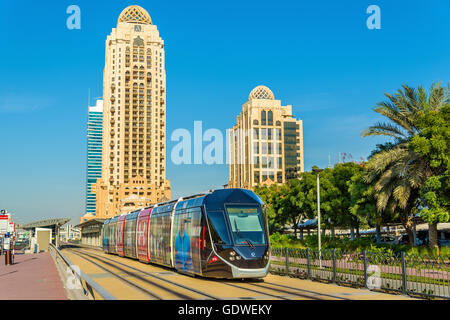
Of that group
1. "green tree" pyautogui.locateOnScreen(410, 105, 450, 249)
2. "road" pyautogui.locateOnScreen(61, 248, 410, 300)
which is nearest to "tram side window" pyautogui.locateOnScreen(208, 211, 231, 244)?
"road" pyautogui.locateOnScreen(61, 248, 410, 300)

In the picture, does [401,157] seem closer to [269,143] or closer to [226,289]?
[226,289]

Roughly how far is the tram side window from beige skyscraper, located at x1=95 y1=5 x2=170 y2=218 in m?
156

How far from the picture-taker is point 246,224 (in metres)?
19.5

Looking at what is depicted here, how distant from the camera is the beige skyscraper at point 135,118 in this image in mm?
176125

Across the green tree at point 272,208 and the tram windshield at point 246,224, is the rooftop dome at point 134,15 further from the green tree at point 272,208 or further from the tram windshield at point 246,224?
the tram windshield at point 246,224

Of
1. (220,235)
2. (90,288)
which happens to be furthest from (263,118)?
(90,288)

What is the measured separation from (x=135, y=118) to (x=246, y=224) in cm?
16371

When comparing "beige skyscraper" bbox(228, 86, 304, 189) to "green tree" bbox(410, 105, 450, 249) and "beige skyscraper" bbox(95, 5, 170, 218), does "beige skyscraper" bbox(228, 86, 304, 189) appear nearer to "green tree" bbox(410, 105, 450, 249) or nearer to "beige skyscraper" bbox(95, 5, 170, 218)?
"beige skyscraper" bbox(95, 5, 170, 218)

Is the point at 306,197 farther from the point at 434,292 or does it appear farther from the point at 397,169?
the point at 434,292

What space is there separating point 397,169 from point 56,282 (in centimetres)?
1934

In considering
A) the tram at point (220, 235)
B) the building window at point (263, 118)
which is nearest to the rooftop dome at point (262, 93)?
the building window at point (263, 118)

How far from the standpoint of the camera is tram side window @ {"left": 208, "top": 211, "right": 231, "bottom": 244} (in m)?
19.0

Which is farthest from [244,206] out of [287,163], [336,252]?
[287,163]

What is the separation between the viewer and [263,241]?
19344 mm
